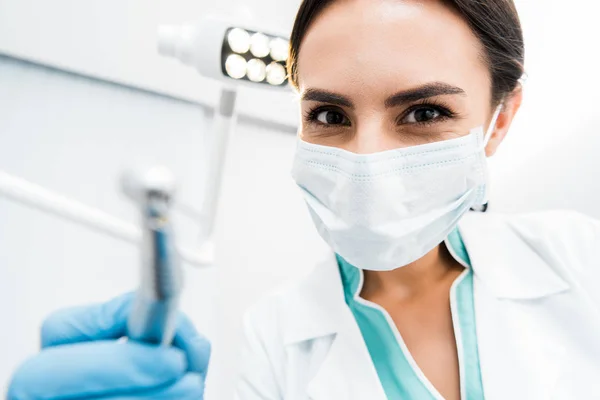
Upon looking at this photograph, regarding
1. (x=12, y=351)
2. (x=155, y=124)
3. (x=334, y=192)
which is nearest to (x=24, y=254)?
(x=12, y=351)

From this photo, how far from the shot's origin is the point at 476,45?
80 cm

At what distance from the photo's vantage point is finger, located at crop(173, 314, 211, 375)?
1.61ft

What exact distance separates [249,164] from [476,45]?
3.93 feet

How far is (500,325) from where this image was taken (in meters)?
0.87

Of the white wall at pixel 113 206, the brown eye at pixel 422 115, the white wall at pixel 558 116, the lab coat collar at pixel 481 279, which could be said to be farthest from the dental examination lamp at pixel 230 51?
the white wall at pixel 558 116

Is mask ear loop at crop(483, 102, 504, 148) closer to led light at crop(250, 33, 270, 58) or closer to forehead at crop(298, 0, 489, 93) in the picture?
forehead at crop(298, 0, 489, 93)

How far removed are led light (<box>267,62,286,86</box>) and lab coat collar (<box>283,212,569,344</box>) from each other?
17.6 inches

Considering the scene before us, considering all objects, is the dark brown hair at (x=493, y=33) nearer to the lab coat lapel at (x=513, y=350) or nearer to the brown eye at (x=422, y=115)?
the brown eye at (x=422, y=115)

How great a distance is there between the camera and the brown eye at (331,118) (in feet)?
2.83

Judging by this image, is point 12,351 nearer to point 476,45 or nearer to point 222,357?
point 222,357

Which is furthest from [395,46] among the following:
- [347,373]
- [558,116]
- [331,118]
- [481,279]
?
[558,116]

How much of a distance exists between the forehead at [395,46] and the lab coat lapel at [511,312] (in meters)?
0.41

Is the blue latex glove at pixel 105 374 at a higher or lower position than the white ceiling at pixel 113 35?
lower

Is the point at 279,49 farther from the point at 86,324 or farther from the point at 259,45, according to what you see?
the point at 86,324
